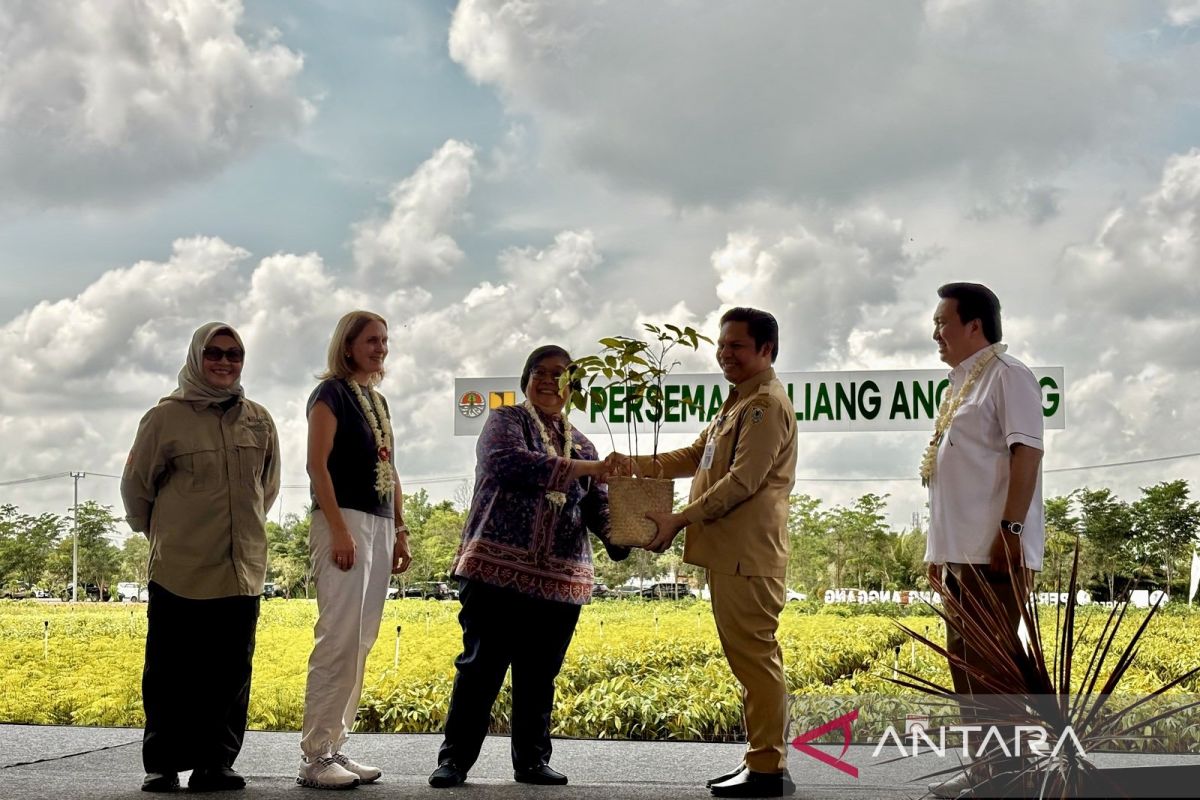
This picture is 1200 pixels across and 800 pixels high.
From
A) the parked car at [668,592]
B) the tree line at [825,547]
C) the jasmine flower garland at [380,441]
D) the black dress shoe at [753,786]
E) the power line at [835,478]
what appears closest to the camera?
Answer: the black dress shoe at [753,786]

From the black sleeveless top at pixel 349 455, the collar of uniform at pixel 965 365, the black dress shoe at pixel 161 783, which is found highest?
the collar of uniform at pixel 965 365

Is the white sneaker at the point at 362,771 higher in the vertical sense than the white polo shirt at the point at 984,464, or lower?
lower

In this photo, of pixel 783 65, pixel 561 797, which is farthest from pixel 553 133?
pixel 561 797

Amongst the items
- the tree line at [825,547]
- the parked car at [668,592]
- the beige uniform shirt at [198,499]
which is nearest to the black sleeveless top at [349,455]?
the beige uniform shirt at [198,499]

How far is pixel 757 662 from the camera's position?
3.58 meters

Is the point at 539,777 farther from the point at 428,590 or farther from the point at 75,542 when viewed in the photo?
the point at 75,542

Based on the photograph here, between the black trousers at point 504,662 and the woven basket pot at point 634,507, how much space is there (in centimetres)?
37

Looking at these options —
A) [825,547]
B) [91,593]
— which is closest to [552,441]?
[825,547]

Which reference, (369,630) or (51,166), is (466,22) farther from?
(369,630)

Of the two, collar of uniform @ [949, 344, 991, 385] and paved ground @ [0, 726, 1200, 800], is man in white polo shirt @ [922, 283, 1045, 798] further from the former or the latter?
paved ground @ [0, 726, 1200, 800]

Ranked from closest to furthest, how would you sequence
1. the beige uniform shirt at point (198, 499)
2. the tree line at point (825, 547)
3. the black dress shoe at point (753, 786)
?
the black dress shoe at point (753, 786) → the beige uniform shirt at point (198, 499) → the tree line at point (825, 547)

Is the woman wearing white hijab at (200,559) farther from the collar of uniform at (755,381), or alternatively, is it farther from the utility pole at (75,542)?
the utility pole at (75,542)

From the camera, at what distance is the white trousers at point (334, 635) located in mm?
3777

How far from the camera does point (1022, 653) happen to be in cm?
205
